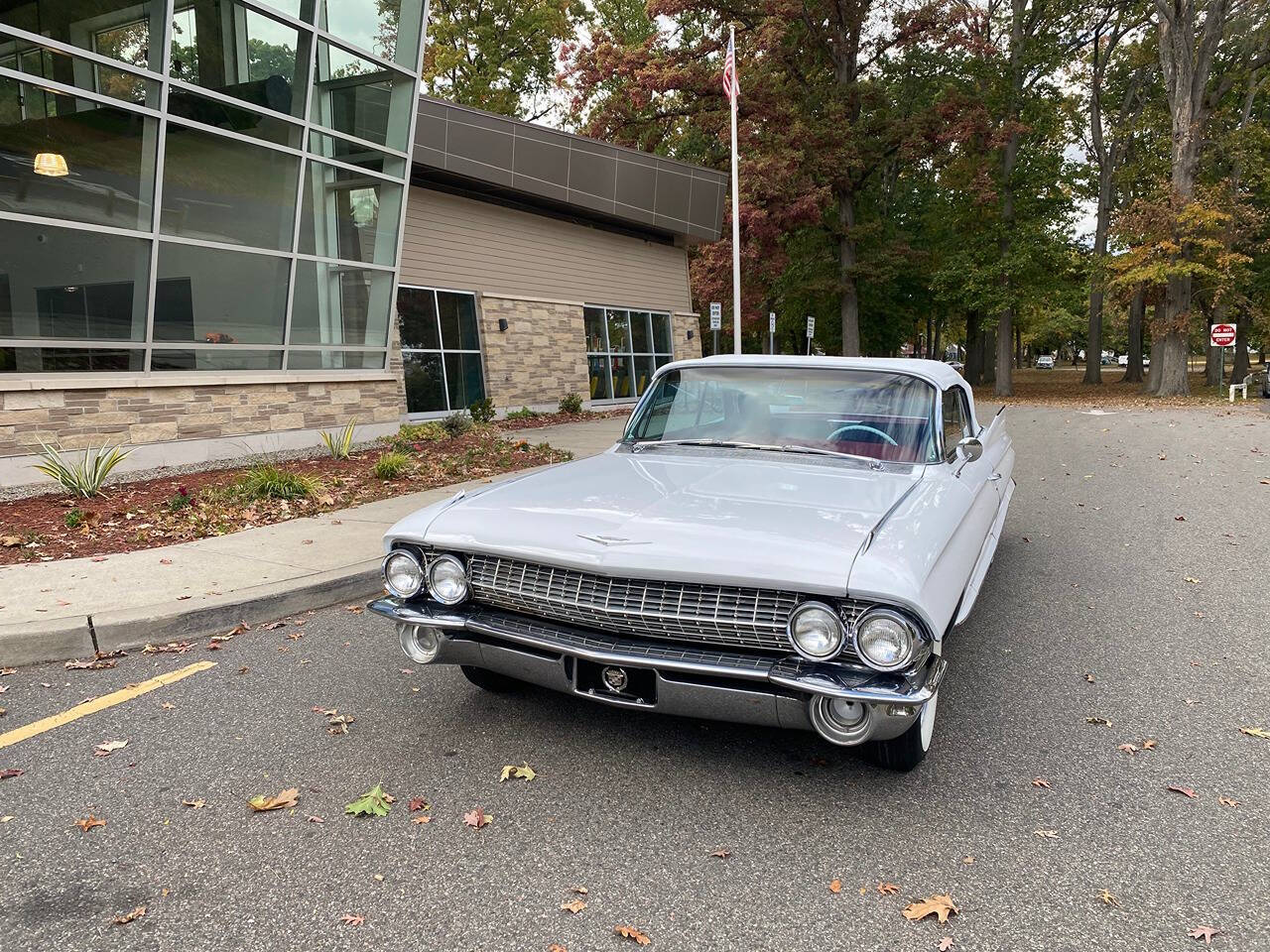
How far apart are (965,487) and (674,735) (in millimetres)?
1755

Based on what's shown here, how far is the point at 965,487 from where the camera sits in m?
3.87

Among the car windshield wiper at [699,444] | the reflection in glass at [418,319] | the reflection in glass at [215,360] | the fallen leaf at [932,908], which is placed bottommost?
the fallen leaf at [932,908]

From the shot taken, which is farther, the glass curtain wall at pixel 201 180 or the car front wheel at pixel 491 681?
the glass curtain wall at pixel 201 180

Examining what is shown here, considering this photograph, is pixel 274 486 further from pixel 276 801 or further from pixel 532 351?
pixel 532 351

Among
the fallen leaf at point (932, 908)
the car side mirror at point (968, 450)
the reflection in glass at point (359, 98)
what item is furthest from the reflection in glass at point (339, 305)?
the fallen leaf at point (932, 908)

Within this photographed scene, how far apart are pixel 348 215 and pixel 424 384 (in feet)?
15.4

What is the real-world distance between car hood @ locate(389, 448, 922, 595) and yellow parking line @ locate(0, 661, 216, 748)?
1.72 metres

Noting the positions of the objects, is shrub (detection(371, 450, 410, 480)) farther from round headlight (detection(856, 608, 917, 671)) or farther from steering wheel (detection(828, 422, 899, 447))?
round headlight (detection(856, 608, 917, 671))

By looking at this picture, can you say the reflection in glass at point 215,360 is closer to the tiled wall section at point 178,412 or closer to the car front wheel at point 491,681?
the tiled wall section at point 178,412

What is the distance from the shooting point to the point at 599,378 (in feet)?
70.7

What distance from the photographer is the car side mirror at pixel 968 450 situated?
4109mm

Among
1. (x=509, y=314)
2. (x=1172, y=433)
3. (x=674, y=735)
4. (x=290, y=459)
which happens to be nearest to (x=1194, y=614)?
(x=674, y=735)

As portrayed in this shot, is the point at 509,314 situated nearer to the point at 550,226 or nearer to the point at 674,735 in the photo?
the point at 550,226

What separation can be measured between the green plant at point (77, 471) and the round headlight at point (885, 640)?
7.91 metres
